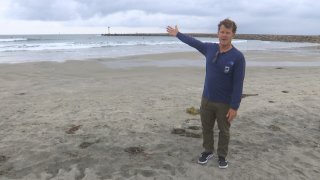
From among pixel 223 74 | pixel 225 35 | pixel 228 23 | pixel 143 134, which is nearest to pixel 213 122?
pixel 223 74

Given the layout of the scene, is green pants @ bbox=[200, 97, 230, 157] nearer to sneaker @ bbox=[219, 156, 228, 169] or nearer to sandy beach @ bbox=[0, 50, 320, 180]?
sneaker @ bbox=[219, 156, 228, 169]

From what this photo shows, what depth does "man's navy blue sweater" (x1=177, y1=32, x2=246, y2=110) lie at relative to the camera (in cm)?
475

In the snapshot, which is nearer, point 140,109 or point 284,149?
point 284,149

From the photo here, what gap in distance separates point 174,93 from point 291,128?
3.86 meters

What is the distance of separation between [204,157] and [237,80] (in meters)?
1.26

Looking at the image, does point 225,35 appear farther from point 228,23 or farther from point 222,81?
point 222,81

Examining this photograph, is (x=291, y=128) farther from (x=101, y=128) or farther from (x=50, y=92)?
(x=50, y=92)

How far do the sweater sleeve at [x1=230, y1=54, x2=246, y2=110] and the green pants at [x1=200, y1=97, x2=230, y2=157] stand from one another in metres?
0.20

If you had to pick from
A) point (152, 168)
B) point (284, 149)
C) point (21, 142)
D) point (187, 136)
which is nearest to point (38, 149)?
point (21, 142)

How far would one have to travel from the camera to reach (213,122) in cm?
529

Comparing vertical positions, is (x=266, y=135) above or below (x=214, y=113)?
below

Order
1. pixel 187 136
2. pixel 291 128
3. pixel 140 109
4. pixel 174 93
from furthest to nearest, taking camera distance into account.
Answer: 1. pixel 174 93
2. pixel 140 109
3. pixel 291 128
4. pixel 187 136

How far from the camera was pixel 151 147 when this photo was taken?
19.6ft

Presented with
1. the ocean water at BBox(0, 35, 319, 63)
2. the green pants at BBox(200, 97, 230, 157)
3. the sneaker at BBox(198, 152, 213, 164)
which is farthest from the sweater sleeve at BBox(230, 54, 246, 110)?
the ocean water at BBox(0, 35, 319, 63)
